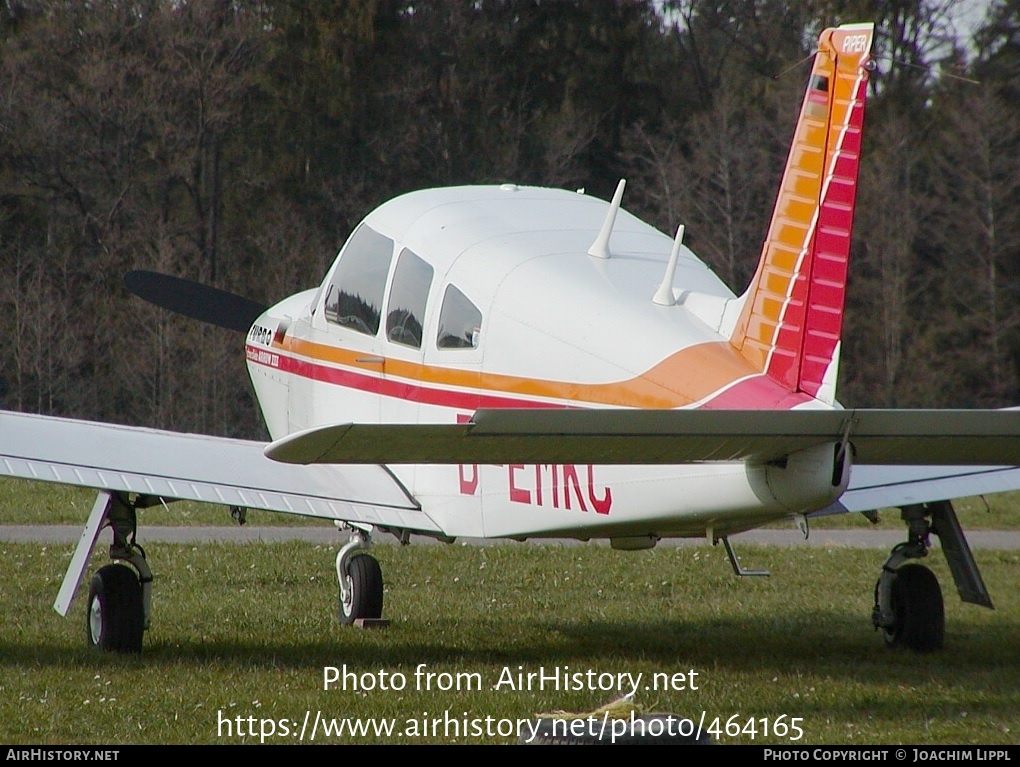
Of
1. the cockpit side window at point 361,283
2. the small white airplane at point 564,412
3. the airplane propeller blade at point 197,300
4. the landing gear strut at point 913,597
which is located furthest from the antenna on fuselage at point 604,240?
the airplane propeller blade at point 197,300

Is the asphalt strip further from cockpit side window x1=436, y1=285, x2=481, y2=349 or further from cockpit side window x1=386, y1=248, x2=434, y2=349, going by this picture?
cockpit side window x1=436, y1=285, x2=481, y2=349

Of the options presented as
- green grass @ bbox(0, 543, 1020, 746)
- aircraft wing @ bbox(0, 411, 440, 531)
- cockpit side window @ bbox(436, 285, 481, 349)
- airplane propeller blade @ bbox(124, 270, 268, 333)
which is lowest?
green grass @ bbox(0, 543, 1020, 746)

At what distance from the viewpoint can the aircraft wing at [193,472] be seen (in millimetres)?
7789

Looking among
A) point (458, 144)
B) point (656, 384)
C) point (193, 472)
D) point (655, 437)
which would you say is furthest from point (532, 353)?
point (458, 144)

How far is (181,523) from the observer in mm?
14898

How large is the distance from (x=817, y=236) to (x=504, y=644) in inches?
146

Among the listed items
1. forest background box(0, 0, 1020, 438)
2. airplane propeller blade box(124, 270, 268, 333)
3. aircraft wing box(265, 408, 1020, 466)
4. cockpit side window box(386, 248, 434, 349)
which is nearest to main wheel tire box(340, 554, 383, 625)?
cockpit side window box(386, 248, 434, 349)

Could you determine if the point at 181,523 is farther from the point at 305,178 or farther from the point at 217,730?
the point at 305,178

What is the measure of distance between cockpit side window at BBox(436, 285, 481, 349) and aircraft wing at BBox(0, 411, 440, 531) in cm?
108

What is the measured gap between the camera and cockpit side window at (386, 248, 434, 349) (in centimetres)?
807

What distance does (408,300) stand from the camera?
8203 millimetres

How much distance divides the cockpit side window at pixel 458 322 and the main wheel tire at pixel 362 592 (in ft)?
7.02

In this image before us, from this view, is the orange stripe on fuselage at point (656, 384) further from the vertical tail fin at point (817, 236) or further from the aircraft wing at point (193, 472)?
the aircraft wing at point (193, 472)
